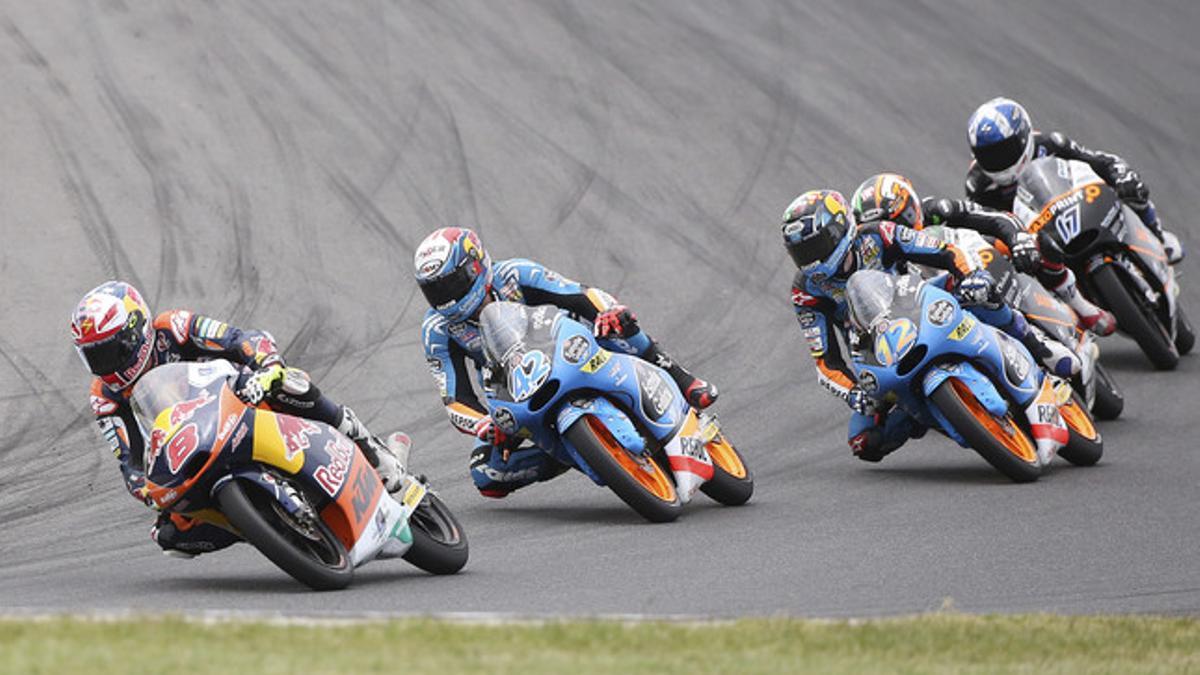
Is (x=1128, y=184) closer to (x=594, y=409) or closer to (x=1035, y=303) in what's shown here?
(x=1035, y=303)

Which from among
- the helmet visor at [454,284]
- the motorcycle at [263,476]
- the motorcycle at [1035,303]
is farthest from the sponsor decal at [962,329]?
the motorcycle at [263,476]

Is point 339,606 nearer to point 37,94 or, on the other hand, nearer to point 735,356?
point 735,356

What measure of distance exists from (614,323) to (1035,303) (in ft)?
11.6

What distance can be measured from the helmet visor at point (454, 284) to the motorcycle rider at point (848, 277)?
1.99 m

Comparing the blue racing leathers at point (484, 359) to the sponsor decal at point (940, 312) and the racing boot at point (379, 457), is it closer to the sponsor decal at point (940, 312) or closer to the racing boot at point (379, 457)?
the sponsor decal at point (940, 312)

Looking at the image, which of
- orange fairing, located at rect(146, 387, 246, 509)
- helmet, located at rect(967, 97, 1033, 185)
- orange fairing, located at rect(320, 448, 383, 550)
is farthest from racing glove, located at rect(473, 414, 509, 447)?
helmet, located at rect(967, 97, 1033, 185)

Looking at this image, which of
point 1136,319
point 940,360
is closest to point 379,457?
point 940,360

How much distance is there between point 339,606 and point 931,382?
172 inches

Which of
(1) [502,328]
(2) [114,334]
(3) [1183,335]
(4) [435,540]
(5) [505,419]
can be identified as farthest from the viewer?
(3) [1183,335]

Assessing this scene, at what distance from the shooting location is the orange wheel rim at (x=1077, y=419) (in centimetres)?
1339

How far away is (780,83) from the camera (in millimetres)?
23156

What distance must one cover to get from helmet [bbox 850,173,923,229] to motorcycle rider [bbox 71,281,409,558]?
14.4 feet

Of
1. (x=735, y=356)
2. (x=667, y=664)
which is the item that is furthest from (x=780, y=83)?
(x=667, y=664)

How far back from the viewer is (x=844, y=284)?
13.2 m
